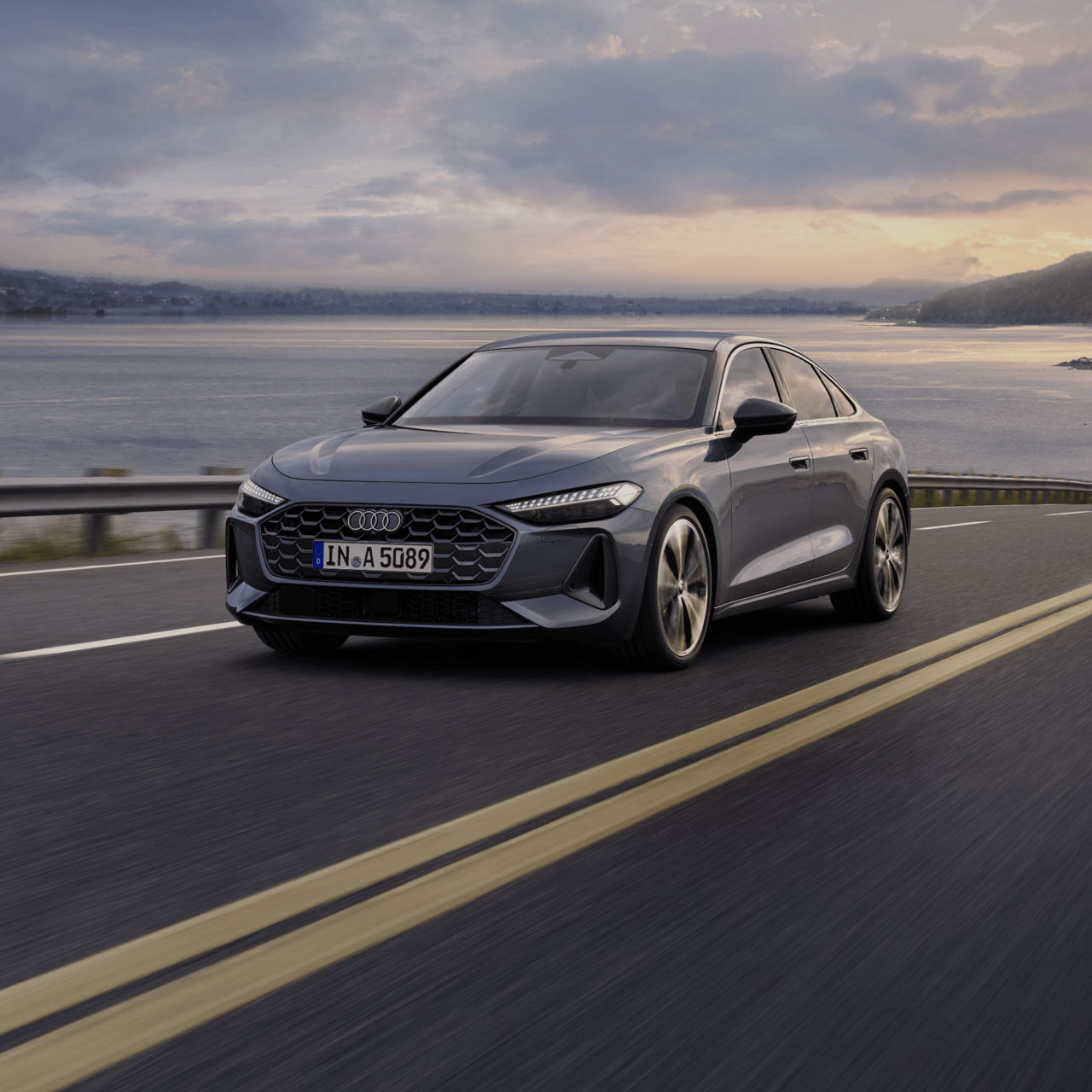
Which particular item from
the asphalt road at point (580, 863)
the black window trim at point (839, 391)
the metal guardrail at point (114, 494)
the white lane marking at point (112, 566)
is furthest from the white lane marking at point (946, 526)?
the asphalt road at point (580, 863)

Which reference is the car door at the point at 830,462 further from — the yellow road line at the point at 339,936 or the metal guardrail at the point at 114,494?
the metal guardrail at the point at 114,494

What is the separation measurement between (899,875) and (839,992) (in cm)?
94

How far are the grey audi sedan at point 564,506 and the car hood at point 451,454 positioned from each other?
0.01 m

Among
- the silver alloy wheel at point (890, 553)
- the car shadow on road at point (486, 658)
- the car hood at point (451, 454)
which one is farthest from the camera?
the silver alloy wheel at point (890, 553)

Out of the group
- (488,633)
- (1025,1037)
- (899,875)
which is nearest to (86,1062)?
(1025,1037)

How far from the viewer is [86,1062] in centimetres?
282

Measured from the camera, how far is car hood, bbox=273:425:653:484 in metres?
6.85

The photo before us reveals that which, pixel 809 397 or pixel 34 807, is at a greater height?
pixel 809 397

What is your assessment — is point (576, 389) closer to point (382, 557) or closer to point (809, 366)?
point (809, 366)

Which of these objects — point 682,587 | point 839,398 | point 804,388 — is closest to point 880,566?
point 839,398

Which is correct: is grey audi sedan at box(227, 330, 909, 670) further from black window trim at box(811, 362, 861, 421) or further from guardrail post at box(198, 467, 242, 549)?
guardrail post at box(198, 467, 242, 549)

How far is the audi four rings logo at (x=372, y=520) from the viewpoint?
6695 millimetres

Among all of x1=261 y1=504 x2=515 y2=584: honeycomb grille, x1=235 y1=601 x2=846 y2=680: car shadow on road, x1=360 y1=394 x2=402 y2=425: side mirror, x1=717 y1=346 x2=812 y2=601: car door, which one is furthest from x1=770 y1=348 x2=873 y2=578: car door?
x1=261 y1=504 x2=515 y2=584: honeycomb grille

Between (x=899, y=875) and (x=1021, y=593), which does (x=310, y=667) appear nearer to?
(x=899, y=875)
